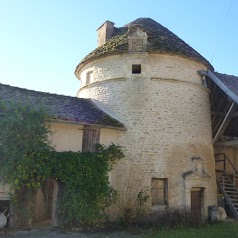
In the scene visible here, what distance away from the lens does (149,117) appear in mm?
13719

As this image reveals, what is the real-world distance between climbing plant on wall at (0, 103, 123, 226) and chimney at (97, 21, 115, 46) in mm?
6835

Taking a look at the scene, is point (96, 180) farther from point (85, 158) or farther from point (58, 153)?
point (58, 153)

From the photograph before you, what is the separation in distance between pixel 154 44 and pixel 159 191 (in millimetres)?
7097

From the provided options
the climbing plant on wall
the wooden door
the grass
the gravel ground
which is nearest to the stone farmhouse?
the wooden door

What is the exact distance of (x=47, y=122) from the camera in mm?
11828

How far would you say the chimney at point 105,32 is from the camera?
16.5 m

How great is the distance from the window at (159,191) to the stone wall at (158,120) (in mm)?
221

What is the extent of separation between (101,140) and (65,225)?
12.6 feet

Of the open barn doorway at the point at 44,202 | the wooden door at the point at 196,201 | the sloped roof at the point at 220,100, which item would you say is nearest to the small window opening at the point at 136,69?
the sloped roof at the point at 220,100

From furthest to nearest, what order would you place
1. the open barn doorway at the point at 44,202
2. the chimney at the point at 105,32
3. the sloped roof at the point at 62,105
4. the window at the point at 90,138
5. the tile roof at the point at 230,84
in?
the chimney at the point at 105,32 < the open barn doorway at the point at 44,202 < the tile roof at the point at 230,84 < the window at the point at 90,138 < the sloped roof at the point at 62,105

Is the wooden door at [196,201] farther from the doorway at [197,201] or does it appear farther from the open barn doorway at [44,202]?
the open barn doorway at [44,202]

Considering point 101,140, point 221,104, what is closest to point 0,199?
point 101,140

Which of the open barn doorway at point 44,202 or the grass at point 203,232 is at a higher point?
the open barn doorway at point 44,202

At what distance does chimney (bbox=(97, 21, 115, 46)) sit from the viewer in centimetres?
1645
